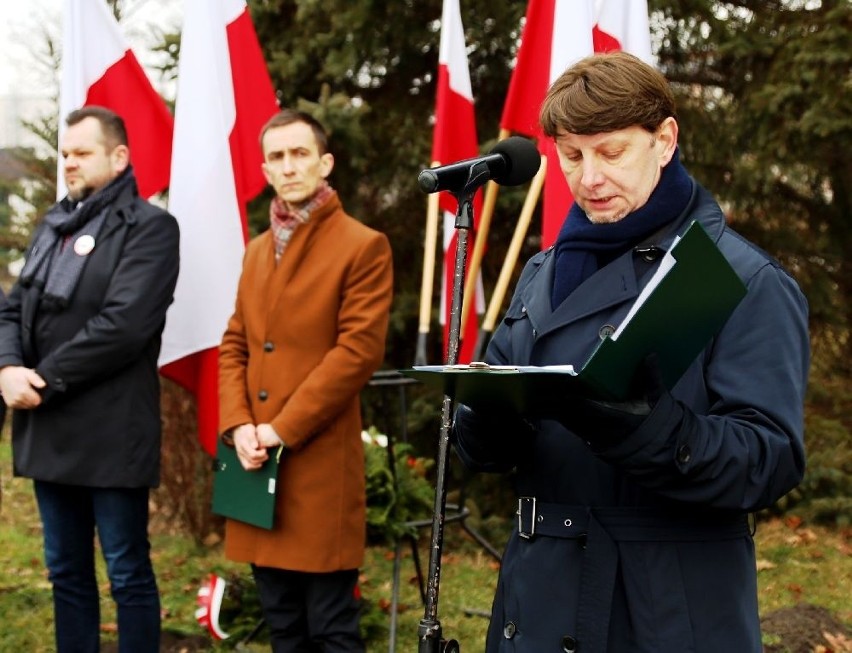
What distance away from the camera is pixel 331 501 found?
150 inches

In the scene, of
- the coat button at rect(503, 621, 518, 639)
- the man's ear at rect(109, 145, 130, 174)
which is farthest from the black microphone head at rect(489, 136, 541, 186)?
the man's ear at rect(109, 145, 130, 174)

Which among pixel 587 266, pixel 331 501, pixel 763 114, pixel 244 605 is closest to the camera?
pixel 587 266

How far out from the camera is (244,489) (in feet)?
12.6

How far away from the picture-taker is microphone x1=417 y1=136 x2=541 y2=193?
2.26m

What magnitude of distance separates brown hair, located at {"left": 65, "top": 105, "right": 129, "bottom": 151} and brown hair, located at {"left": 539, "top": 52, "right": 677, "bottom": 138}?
264 centimetres

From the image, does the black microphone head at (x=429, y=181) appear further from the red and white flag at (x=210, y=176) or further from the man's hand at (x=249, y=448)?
the red and white flag at (x=210, y=176)

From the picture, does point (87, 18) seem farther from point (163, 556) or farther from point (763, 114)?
point (763, 114)

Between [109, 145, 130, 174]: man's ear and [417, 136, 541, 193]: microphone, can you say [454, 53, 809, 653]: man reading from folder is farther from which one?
[109, 145, 130, 174]: man's ear

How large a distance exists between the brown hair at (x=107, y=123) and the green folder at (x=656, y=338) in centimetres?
284

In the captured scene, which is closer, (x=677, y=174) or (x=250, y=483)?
(x=677, y=174)

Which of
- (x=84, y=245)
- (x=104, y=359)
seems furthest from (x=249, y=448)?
(x=84, y=245)

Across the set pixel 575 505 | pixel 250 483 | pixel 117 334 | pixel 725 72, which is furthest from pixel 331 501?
pixel 725 72

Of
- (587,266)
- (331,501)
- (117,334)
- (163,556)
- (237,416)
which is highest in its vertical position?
(587,266)

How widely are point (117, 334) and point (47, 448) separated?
0.49m
